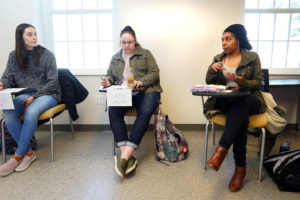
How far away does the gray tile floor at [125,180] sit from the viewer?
1653 mm

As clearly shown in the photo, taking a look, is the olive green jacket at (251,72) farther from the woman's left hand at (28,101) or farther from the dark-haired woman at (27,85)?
the woman's left hand at (28,101)

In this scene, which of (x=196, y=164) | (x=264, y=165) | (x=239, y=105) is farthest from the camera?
(x=196, y=164)

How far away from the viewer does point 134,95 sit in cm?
225

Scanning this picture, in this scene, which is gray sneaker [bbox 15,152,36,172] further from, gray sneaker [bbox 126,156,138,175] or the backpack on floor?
the backpack on floor

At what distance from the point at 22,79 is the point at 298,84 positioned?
2787mm

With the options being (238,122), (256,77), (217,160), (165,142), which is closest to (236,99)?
(238,122)

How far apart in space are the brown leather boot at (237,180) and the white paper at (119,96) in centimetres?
98

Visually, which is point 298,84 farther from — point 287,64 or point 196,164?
point 196,164

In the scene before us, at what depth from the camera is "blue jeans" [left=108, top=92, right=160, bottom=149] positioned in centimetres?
201

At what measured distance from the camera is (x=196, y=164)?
212 centimetres

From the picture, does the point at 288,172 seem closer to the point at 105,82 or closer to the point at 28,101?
the point at 105,82

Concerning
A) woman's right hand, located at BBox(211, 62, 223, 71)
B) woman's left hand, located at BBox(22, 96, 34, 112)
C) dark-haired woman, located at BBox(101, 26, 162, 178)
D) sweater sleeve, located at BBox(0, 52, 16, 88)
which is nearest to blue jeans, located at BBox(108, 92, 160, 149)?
dark-haired woman, located at BBox(101, 26, 162, 178)

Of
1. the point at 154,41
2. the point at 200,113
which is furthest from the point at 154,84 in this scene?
the point at 200,113

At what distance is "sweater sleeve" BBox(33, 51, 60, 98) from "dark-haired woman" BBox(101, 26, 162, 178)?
1.68ft
